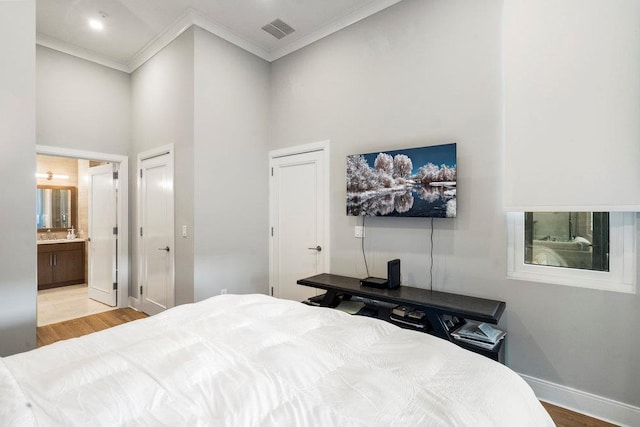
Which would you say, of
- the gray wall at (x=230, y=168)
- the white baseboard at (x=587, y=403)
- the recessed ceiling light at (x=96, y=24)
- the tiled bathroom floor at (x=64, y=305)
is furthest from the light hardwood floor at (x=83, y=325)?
the white baseboard at (x=587, y=403)

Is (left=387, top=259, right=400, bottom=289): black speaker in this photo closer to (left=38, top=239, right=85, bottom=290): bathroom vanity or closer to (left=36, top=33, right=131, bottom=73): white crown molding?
(left=36, top=33, right=131, bottom=73): white crown molding

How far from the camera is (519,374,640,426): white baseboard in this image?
1923 mm

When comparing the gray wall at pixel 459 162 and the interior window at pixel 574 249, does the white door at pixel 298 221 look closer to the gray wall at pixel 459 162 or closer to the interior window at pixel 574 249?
the gray wall at pixel 459 162

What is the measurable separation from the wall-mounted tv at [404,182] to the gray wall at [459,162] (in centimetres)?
14

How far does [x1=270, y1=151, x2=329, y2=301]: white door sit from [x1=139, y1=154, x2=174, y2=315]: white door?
1.18 m

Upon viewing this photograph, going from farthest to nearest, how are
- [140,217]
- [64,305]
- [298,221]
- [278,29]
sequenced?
[64,305], [140,217], [298,221], [278,29]

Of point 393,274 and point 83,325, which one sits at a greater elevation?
point 393,274

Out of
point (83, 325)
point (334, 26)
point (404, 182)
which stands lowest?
point (83, 325)

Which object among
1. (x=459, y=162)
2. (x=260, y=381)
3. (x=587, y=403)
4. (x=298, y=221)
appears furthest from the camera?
(x=298, y=221)

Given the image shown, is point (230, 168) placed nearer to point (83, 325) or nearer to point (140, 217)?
point (140, 217)

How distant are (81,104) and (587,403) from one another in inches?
223

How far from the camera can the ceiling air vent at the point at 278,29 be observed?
326 cm

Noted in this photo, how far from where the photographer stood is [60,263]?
530 cm

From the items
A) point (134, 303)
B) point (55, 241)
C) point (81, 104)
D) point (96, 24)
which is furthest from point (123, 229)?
point (96, 24)
